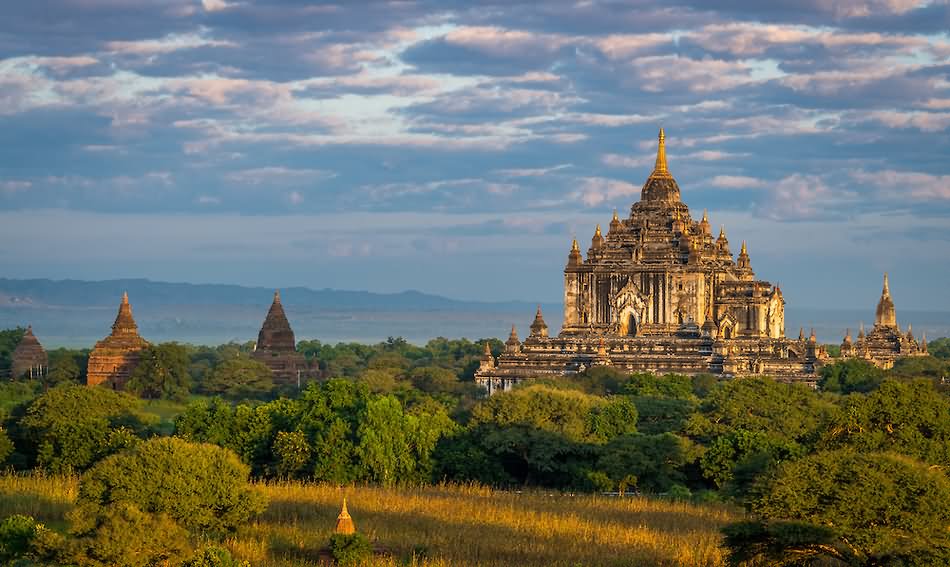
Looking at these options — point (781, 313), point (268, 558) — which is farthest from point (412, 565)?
point (781, 313)

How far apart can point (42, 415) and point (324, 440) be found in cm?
1061

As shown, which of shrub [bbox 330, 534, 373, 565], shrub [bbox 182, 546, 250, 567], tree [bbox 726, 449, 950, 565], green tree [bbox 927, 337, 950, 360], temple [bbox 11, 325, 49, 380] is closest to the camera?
tree [bbox 726, 449, 950, 565]

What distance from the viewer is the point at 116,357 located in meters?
122

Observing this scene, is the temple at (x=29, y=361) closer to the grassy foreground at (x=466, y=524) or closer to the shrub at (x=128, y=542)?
the grassy foreground at (x=466, y=524)

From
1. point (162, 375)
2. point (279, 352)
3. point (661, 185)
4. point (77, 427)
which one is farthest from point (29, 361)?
point (77, 427)

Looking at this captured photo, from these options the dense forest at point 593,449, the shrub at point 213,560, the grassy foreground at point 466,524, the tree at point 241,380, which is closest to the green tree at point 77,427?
the dense forest at point 593,449

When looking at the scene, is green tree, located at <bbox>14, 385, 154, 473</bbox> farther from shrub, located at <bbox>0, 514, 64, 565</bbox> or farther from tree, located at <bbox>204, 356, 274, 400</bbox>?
tree, located at <bbox>204, 356, 274, 400</bbox>

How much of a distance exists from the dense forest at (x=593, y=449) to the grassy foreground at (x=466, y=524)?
1678mm

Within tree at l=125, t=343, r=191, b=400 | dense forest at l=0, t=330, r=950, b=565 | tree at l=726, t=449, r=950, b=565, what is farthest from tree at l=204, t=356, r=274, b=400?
tree at l=726, t=449, r=950, b=565

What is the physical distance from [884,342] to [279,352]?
39.8 m

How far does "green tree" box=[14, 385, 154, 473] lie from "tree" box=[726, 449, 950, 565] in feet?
92.1

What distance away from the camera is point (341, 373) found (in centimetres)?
13775

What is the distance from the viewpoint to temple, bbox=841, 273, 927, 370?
128 meters

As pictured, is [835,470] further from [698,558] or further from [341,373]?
[341,373]
